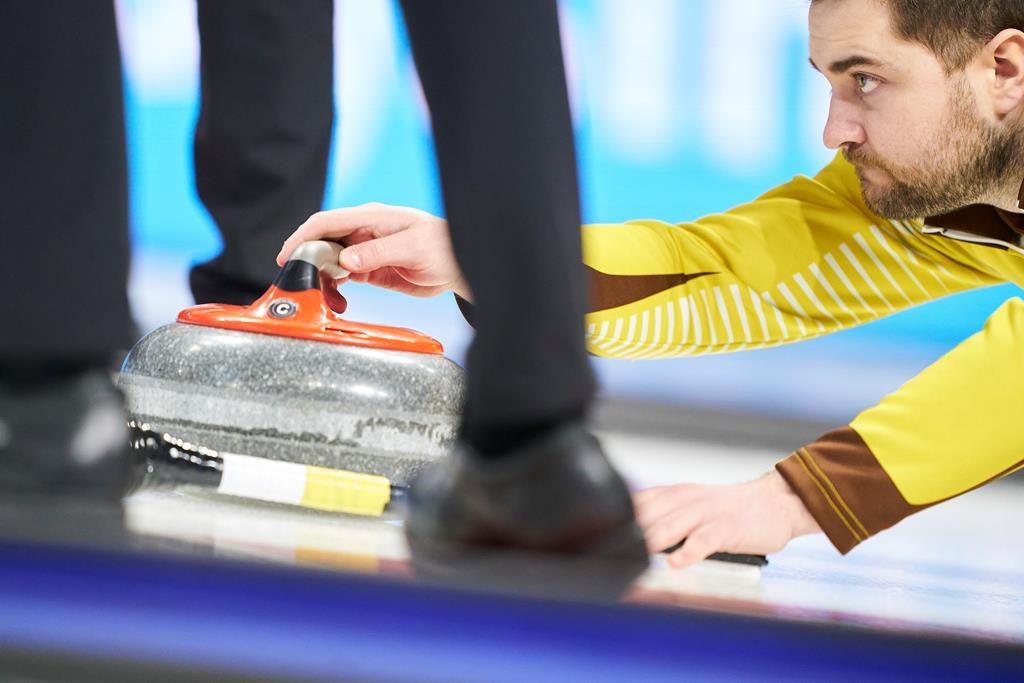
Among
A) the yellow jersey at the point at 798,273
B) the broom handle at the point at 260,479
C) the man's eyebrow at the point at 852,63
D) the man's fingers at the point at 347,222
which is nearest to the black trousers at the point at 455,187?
the broom handle at the point at 260,479

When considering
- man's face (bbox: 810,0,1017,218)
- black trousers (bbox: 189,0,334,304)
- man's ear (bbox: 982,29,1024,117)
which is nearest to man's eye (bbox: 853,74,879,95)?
man's face (bbox: 810,0,1017,218)

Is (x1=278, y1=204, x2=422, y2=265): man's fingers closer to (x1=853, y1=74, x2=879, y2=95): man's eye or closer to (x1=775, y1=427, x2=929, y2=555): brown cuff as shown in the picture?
(x1=775, y1=427, x2=929, y2=555): brown cuff

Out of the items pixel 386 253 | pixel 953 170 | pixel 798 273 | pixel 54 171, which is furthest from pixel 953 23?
pixel 54 171

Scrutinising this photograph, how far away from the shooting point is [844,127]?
4.86 feet

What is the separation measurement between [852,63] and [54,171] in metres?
1.11

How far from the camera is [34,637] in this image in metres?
0.46

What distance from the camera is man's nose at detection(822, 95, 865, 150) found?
1478 millimetres

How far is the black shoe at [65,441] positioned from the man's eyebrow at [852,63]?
3.62 feet

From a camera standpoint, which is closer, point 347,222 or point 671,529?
point 671,529

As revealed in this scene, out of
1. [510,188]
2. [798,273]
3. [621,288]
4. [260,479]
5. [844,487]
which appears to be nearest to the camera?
[510,188]

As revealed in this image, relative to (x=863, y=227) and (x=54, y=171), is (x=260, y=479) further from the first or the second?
(x=863, y=227)

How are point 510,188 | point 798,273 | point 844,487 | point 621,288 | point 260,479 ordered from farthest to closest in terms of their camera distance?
point 798,273
point 621,288
point 844,487
point 260,479
point 510,188

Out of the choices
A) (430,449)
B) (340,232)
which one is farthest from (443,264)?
(430,449)

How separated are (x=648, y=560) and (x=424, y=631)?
0.20 meters
